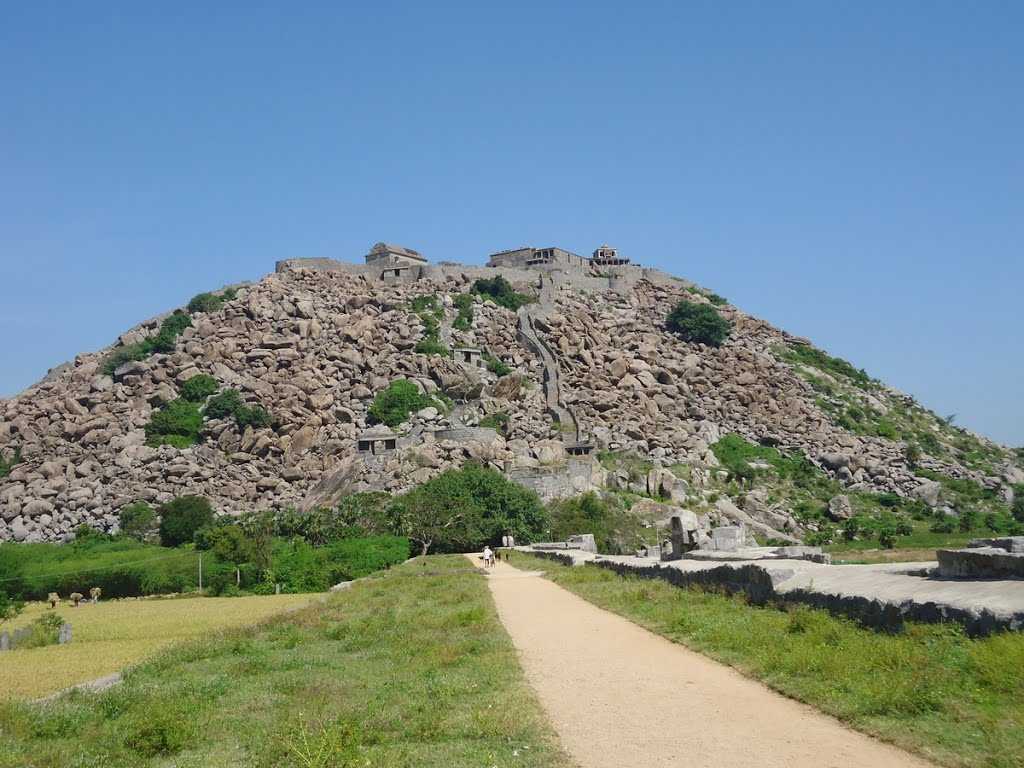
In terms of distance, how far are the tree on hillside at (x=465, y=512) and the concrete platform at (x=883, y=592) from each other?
37.6 meters

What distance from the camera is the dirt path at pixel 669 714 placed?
7867 millimetres

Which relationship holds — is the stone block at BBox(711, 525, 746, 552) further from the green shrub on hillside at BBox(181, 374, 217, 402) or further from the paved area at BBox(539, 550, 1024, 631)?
the green shrub on hillside at BBox(181, 374, 217, 402)

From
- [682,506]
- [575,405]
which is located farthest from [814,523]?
[575,405]

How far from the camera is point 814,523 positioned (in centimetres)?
6506

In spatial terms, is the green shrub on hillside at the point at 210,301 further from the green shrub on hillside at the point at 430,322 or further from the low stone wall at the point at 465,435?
the low stone wall at the point at 465,435

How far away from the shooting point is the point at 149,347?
86875 mm

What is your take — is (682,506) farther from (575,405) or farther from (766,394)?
(766,394)

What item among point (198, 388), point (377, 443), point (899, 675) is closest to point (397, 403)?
point (377, 443)

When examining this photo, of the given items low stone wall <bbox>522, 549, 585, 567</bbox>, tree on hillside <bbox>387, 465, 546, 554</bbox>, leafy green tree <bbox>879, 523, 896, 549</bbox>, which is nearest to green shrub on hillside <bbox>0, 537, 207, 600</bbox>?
tree on hillside <bbox>387, 465, 546, 554</bbox>

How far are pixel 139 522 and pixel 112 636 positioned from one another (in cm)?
4204

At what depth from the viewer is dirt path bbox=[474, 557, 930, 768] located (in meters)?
7.87

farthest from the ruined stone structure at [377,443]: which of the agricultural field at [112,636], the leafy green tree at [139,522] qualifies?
the agricultural field at [112,636]

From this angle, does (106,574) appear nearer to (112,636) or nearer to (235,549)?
(235,549)

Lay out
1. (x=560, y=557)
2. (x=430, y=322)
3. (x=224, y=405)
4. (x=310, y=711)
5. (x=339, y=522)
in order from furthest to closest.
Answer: (x=430, y=322) < (x=224, y=405) < (x=339, y=522) < (x=560, y=557) < (x=310, y=711)
